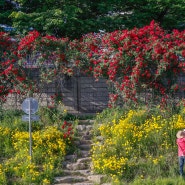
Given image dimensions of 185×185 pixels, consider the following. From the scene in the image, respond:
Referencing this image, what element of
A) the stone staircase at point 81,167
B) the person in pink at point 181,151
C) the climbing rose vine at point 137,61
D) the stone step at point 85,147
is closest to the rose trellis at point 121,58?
the climbing rose vine at point 137,61

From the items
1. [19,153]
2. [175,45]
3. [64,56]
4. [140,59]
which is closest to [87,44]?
[64,56]

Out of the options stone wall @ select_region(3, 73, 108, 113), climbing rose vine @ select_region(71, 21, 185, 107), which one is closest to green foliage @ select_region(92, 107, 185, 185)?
climbing rose vine @ select_region(71, 21, 185, 107)

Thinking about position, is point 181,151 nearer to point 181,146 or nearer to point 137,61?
point 181,146

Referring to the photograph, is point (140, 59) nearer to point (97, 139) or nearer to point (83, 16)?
point (97, 139)

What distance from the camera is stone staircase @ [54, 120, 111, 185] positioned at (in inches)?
420

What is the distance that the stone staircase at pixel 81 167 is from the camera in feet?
35.0

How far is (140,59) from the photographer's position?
42.8ft

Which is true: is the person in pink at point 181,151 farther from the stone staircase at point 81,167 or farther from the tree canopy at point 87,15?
the tree canopy at point 87,15

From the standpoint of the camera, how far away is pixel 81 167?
11227 millimetres

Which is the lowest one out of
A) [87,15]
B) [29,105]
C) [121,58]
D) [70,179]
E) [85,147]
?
[70,179]

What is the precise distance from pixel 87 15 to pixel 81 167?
677 centimetres

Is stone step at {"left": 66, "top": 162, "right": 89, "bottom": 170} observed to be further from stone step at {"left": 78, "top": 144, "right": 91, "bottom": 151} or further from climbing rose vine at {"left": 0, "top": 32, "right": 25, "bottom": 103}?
climbing rose vine at {"left": 0, "top": 32, "right": 25, "bottom": 103}

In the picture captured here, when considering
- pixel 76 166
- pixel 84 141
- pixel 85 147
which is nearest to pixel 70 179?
pixel 76 166

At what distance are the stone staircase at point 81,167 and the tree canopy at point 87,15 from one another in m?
4.16
